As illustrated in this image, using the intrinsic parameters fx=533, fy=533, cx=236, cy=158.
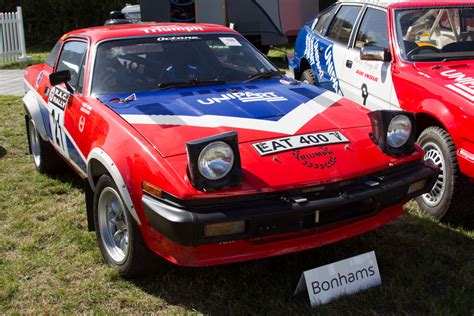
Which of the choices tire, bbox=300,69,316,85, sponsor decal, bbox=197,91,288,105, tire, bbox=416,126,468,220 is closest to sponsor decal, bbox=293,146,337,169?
sponsor decal, bbox=197,91,288,105

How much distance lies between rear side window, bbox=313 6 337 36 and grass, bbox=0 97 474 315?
9.01 feet

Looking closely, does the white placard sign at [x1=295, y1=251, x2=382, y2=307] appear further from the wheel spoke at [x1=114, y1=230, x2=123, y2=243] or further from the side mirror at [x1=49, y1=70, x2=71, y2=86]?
the side mirror at [x1=49, y1=70, x2=71, y2=86]

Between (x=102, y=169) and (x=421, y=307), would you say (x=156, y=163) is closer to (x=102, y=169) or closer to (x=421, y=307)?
(x=102, y=169)

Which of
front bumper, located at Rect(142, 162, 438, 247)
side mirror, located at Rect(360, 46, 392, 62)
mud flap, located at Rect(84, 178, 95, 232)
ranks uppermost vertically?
side mirror, located at Rect(360, 46, 392, 62)

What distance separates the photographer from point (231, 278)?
3.32 meters

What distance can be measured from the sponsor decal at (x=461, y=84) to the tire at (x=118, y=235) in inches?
93.7

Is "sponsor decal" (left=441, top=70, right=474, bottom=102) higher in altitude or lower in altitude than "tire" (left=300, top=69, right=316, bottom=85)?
higher

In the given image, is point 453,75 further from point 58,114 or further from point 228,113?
point 58,114

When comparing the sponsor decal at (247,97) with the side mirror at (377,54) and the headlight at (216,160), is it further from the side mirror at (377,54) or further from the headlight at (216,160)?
the side mirror at (377,54)

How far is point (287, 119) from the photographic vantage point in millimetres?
3322

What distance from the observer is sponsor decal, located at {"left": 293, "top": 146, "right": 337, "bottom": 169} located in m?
→ 2.90

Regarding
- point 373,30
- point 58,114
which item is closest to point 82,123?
point 58,114

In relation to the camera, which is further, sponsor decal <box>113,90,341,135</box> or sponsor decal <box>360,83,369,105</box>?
sponsor decal <box>360,83,369,105</box>

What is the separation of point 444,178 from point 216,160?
2.08 metres
